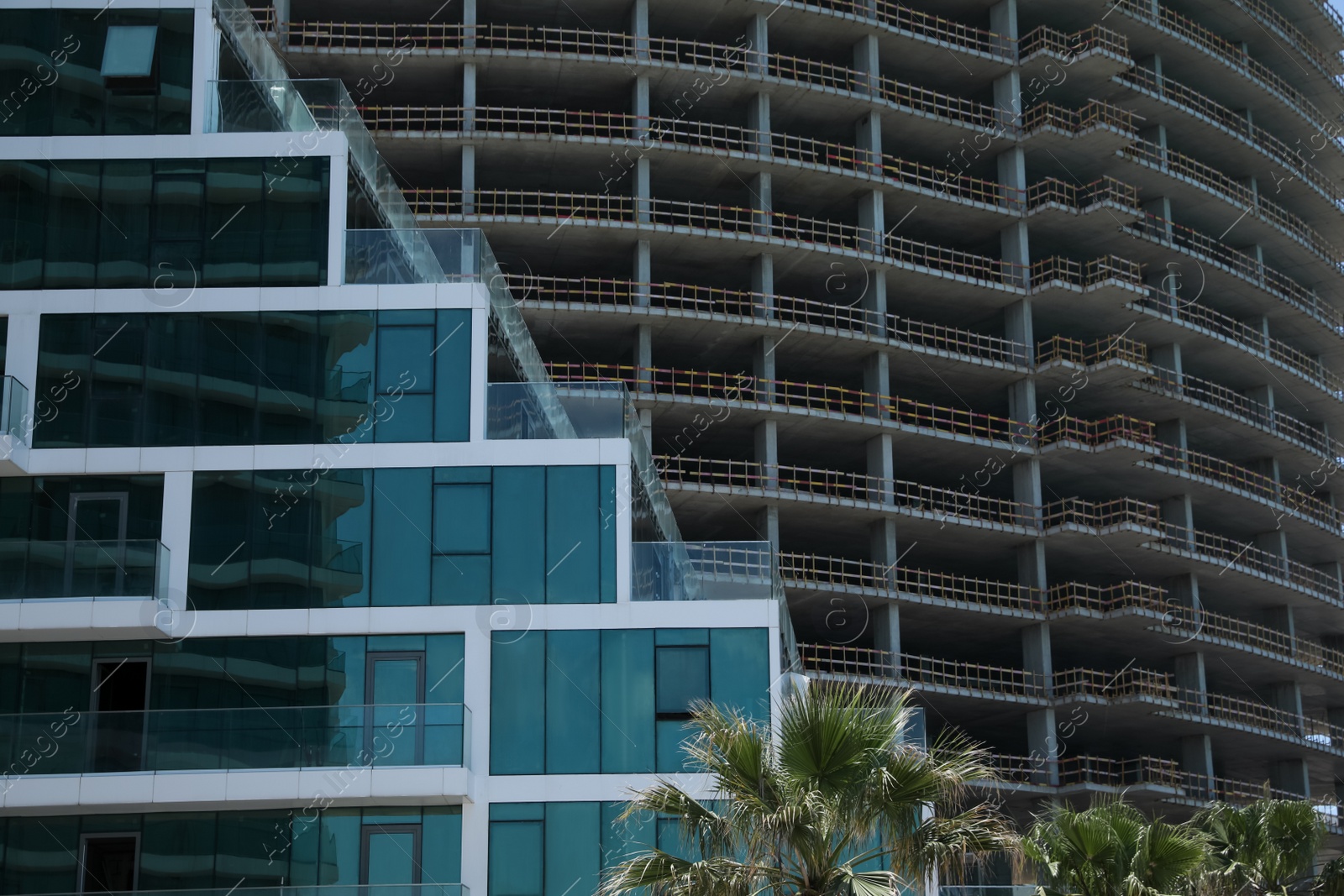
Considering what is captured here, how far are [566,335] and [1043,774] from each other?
24831 mm

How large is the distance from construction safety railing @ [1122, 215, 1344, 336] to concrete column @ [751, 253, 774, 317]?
16.9 meters

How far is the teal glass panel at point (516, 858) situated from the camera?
34625 millimetres

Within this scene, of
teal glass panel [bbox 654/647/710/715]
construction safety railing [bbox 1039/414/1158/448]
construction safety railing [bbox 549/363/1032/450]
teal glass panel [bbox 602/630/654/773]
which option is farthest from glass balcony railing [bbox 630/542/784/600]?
construction safety railing [bbox 1039/414/1158/448]

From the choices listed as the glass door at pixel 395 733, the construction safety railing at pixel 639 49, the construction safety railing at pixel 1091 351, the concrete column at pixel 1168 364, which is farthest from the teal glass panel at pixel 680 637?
the concrete column at pixel 1168 364

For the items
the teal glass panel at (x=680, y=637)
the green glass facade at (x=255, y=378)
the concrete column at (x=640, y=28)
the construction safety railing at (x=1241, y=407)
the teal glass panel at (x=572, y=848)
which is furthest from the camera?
the construction safety railing at (x=1241, y=407)

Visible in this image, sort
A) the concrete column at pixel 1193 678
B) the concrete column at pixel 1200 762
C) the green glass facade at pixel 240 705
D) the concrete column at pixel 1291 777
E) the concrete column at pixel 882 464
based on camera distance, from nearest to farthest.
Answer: the green glass facade at pixel 240 705 → the concrete column at pixel 882 464 → the concrete column at pixel 1200 762 → the concrete column at pixel 1193 678 → the concrete column at pixel 1291 777

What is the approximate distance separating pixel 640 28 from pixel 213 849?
149ft

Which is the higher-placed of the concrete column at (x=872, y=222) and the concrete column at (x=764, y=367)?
the concrete column at (x=872, y=222)

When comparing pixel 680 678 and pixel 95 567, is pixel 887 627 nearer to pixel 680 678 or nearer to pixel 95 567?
pixel 680 678

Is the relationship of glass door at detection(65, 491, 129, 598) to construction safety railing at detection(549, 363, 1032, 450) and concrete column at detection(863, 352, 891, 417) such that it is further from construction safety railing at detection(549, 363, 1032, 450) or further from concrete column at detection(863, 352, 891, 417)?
concrete column at detection(863, 352, 891, 417)

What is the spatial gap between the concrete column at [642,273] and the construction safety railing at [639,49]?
7409 millimetres

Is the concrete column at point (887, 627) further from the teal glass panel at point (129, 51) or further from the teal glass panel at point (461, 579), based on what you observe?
the teal glass panel at point (129, 51)

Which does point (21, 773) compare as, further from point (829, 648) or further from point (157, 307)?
point (829, 648)

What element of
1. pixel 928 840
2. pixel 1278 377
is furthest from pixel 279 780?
pixel 1278 377
